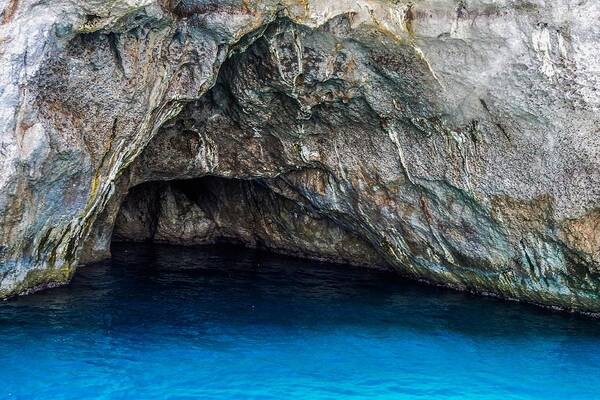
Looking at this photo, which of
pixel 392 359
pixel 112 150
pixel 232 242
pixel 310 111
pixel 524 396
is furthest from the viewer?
pixel 232 242

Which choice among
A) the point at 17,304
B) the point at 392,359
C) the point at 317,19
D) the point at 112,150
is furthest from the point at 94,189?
the point at 392,359

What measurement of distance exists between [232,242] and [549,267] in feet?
41.9

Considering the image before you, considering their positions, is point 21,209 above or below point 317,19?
below

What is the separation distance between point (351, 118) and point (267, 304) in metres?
5.26

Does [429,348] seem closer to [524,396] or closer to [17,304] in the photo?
[524,396]

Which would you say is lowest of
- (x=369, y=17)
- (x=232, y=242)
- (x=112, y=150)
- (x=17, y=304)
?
(x=17, y=304)

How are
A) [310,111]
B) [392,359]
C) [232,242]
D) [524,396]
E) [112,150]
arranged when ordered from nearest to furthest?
[524,396] < [392,359] < [112,150] < [310,111] < [232,242]

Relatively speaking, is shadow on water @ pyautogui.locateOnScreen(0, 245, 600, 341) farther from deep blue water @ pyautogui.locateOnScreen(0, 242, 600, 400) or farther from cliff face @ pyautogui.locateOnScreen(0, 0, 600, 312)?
cliff face @ pyautogui.locateOnScreen(0, 0, 600, 312)

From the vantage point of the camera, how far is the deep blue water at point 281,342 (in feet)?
40.4

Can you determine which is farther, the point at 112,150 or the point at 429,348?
the point at 112,150

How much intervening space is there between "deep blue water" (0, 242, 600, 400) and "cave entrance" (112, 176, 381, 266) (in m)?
2.26

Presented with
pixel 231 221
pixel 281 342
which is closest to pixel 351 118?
pixel 281 342

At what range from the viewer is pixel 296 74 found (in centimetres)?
1570

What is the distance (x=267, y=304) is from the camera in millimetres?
17438
